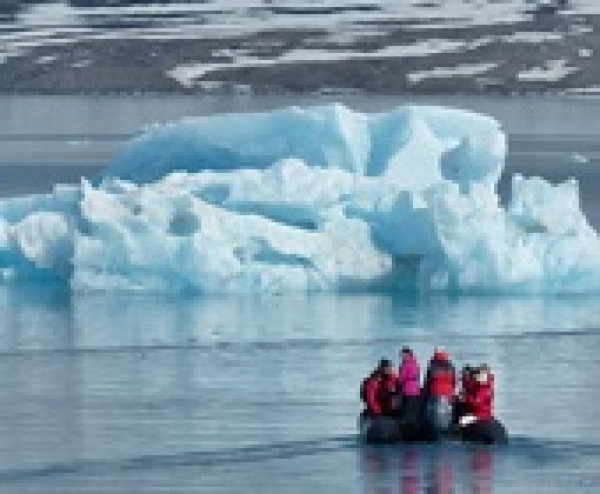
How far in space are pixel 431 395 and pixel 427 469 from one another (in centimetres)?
96

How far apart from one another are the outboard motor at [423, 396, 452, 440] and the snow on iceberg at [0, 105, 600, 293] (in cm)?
816

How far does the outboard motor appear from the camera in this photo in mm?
18250

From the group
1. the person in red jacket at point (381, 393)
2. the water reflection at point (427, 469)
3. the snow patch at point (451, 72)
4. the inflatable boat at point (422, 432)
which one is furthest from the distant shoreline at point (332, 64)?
the water reflection at point (427, 469)

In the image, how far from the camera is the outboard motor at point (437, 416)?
18.2 metres

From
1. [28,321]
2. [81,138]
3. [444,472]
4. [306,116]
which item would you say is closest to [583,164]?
[81,138]

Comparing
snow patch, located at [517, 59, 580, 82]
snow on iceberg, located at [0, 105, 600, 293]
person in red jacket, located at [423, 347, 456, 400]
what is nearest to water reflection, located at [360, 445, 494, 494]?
person in red jacket, located at [423, 347, 456, 400]

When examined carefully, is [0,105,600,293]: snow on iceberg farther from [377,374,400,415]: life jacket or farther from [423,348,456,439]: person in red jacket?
[423,348,456,439]: person in red jacket

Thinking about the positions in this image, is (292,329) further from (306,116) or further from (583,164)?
(583,164)

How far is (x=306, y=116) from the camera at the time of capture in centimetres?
2883

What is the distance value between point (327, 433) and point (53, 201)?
407 inches

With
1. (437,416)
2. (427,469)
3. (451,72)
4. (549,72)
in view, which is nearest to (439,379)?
(437,416)

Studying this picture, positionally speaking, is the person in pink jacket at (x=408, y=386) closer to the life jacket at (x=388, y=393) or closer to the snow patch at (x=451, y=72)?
the life jacket at (x=388, y=393)

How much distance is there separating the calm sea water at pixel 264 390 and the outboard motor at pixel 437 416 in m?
0.11

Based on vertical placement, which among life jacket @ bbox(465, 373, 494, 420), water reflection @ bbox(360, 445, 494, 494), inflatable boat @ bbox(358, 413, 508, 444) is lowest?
water reflection @ bbox(360, 445, 494, 494)
